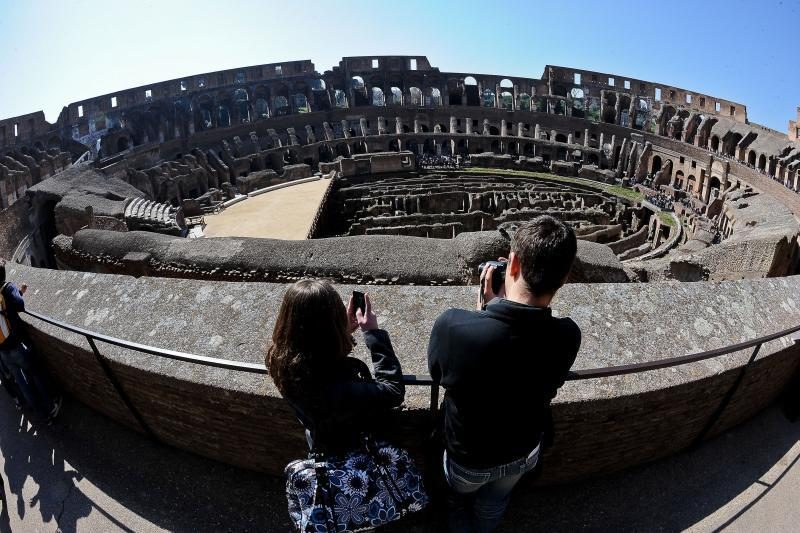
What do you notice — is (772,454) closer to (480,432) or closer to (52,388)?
(480,432)

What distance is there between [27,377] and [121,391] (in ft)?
A: 4.72

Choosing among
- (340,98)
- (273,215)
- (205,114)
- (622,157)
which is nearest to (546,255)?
(273,215)

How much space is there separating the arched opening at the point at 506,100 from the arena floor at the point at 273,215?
20573 millimetres

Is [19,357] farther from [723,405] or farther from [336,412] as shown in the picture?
[723,405]

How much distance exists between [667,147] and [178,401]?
42.4 meters

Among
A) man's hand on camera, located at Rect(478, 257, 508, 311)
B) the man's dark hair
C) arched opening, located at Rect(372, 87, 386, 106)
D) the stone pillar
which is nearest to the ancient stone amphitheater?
arched opening, located at Rect(372, 87, 386, 106)

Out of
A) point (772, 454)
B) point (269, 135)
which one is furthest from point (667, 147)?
point (772, 454)

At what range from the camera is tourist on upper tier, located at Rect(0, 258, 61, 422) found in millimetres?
4910

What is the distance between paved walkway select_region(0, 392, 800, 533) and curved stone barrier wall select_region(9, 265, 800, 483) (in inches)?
6.1

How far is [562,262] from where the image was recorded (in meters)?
2.66

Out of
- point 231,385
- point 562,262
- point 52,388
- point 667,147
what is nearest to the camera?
point 562,262

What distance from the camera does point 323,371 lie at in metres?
2.76

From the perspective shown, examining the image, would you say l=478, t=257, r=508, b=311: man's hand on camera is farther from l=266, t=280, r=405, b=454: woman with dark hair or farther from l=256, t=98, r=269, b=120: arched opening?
l=256, t=98, r=269, b=120: arched opening

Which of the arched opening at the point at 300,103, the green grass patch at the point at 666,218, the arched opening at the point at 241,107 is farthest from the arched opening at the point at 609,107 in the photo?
the arched opening at the point at 241,107
